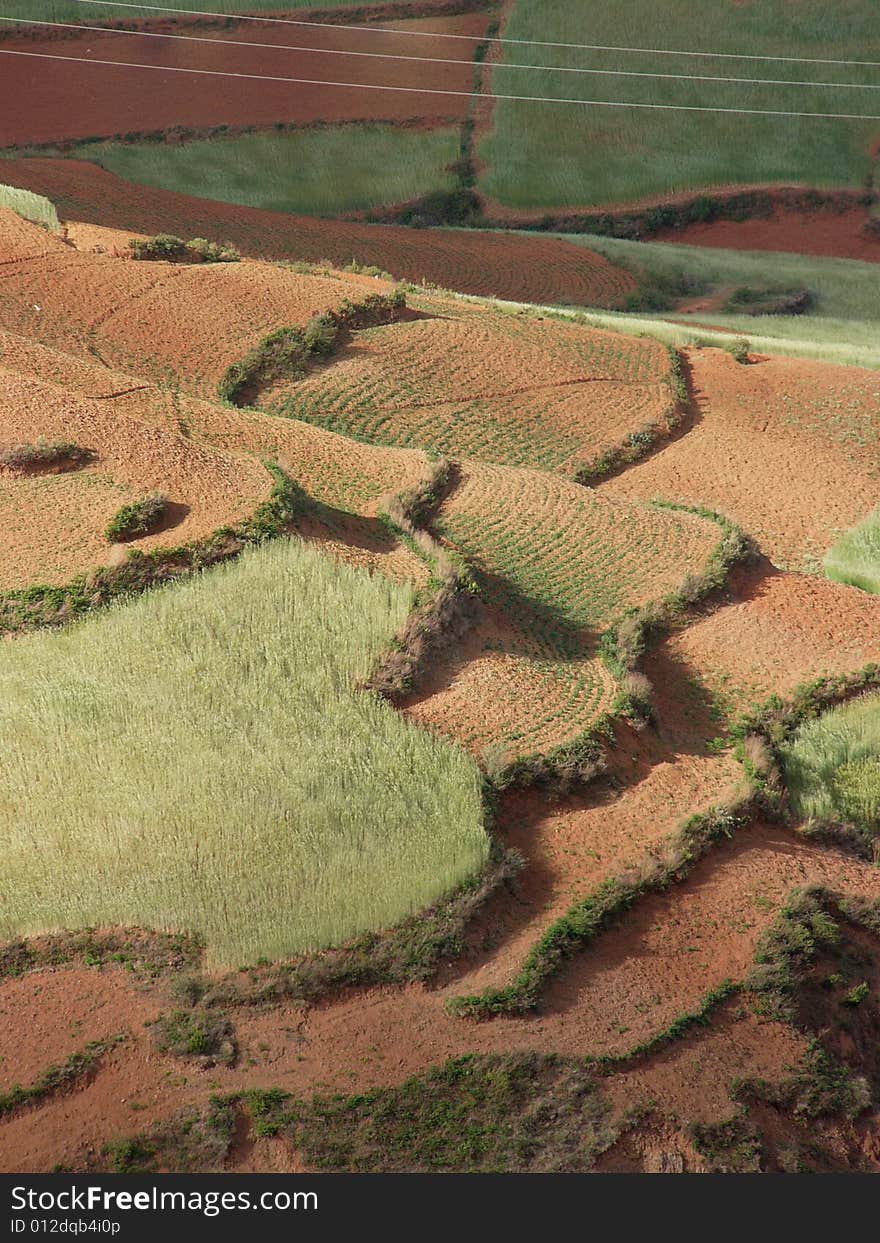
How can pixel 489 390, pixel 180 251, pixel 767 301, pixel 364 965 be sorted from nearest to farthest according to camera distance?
pixel 364 965 < pixel 489 390 < pixel 180 251 < pixel 767 301

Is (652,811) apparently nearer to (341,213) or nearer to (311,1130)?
(311,1130)

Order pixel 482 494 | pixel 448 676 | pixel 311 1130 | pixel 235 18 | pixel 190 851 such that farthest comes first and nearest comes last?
pixel 235 18, pixel 482 494, pixel 448 676, pixel 190 851, pixel 311 1130

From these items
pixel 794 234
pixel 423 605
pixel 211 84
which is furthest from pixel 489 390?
pixel 211 84

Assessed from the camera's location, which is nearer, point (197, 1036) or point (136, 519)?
point (197, 1036)

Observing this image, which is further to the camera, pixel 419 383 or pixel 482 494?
pixel 419 383

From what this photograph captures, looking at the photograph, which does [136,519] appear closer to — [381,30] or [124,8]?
[381,30]

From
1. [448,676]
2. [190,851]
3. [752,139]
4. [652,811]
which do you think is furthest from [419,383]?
[752,139]

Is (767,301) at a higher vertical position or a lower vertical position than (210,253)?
lower

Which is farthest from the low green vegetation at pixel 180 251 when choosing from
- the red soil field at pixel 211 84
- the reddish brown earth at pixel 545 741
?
the red soil field at pixel 211 84
